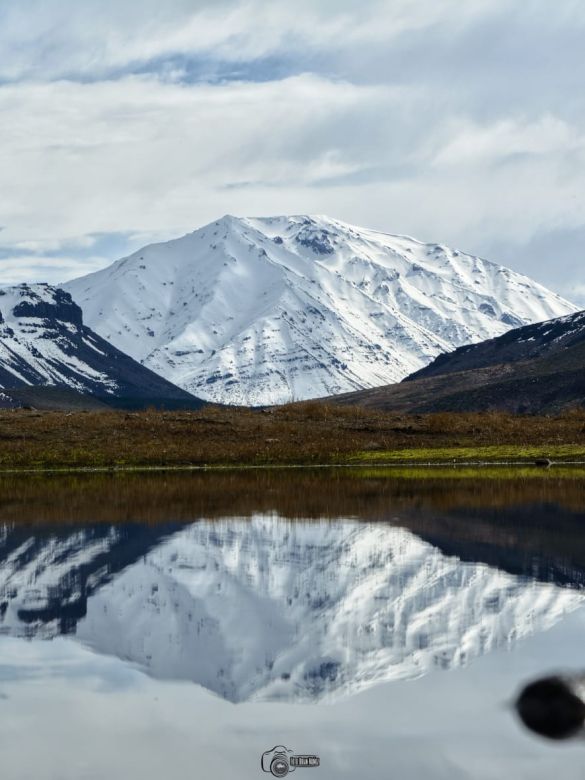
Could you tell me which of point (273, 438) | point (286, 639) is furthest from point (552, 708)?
point (273, 438)

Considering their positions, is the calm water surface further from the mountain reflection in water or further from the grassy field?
the grassy field

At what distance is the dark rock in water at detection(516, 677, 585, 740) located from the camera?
18156 millimetres

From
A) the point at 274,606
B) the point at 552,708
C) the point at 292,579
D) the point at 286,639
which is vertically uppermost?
the point at 292,579

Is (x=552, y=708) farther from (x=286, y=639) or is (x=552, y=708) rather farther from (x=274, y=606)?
(x=274, y=606)

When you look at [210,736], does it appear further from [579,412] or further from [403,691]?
[579,412]

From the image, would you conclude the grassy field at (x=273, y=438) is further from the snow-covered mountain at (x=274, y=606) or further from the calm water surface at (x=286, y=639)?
the snow-covered mountain at (x=274, y=606)

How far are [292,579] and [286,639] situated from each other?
764 centimetres

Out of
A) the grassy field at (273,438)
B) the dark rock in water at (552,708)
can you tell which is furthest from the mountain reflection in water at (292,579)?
the grassy field at (273,438)

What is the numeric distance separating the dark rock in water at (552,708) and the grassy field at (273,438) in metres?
57.4

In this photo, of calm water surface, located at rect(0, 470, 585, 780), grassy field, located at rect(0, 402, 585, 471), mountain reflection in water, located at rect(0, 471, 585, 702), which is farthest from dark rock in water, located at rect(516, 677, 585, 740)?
grassy field, located at rect(0, 402, 585, 471)

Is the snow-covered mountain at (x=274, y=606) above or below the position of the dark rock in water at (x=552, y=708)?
above

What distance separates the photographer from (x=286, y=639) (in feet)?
81.1

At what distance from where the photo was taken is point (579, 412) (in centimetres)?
10831

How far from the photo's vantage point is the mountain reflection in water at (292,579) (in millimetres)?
23406
